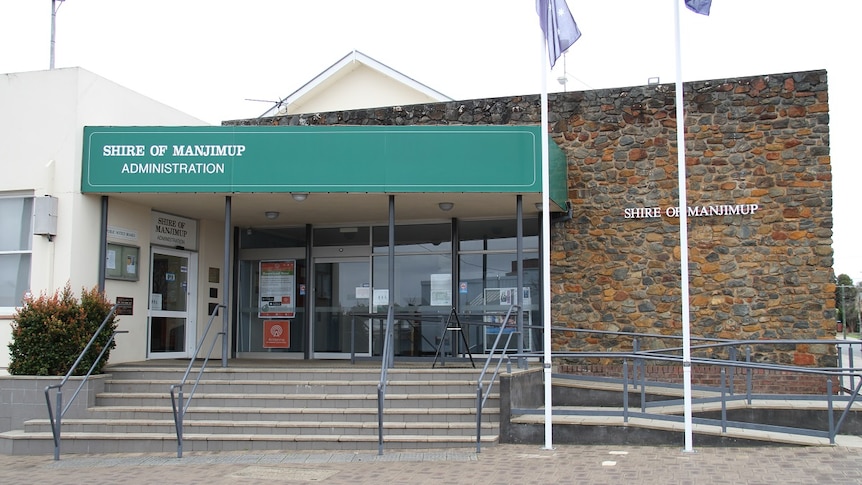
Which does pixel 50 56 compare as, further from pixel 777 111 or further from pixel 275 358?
pixel 777 111

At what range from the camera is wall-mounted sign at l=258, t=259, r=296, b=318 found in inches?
587

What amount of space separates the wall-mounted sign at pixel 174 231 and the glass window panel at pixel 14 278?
75.7 inches

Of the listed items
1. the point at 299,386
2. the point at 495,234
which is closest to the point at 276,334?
the point at 495,234

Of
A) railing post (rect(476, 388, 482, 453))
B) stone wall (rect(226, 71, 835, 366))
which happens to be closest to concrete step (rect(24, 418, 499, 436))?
railing post (rect(476, 388, 482, 453))

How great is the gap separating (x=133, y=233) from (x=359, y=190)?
3.71 m

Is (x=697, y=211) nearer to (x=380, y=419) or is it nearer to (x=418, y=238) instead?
(x=418, y=238)

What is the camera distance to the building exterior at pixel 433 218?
11.4 metres

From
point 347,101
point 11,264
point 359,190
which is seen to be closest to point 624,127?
point 359,190

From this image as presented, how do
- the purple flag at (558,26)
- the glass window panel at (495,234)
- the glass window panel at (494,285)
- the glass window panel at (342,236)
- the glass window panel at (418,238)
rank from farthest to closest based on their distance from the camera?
the glass window panel at (342,236) < the glass window panel at (418,238) < the glass window panel at (495,234) < the glass window panel at (494,285) < the purple flag at (558,26)

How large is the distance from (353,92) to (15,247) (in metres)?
14.9

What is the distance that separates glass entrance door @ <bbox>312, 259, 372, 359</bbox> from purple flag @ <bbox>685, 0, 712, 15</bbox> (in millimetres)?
7121

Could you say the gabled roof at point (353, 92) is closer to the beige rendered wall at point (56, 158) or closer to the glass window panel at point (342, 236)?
the glass window panel at point (342, 236)

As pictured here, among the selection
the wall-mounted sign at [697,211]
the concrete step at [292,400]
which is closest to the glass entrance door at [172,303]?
the concrete step at [292,400]

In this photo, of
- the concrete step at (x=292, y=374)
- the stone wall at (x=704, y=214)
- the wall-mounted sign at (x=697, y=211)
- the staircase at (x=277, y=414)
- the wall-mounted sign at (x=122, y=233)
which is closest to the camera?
the staircase at (x=277, y=414)
